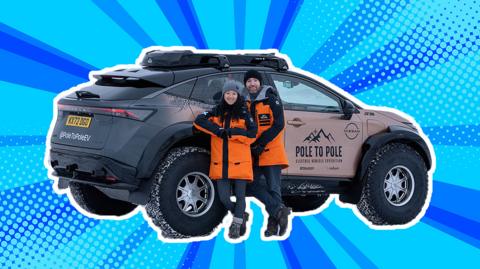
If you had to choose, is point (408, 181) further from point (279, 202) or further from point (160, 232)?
point (160, 232)

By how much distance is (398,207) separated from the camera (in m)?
14.5

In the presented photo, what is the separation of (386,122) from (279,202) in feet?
7.82

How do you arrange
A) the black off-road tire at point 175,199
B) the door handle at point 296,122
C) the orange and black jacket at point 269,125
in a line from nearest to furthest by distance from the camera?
the black off-road tire at point 175,199 → the orange and black jacket at point 269,125 → the door handle at point 296,122

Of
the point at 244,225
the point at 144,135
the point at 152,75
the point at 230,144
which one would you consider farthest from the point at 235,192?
the point at 152,75

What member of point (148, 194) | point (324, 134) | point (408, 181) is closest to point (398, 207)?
point (408, 181)

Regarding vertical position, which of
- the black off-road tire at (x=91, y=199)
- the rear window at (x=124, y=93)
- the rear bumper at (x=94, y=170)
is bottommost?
the black off-road tire at (x=91, y=199)

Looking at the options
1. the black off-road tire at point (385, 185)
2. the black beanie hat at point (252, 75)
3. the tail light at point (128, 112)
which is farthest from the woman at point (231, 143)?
the black off-road tire at point (385, 185)

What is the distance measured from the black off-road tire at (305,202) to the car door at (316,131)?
1255 mm

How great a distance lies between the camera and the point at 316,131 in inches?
537

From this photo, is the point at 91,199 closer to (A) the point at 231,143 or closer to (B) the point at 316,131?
(A) the point at 231,143

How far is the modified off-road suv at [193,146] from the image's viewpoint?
12.3 meters

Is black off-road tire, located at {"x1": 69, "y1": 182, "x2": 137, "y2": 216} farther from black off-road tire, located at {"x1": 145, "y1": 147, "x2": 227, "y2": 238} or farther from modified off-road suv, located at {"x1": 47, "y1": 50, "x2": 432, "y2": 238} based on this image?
black off-road tire, located at {"x1": 145, "y1": 147, "x2": 227, "y2": 238}

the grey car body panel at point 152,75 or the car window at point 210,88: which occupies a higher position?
the grey car body panel at point 152,75

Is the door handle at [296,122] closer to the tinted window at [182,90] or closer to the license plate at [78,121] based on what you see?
the tinted window at [182,90]
